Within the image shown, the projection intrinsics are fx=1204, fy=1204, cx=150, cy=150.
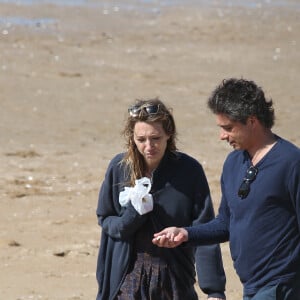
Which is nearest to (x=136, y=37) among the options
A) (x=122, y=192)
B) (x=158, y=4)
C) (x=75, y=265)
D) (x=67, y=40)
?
(x=67, y=40)

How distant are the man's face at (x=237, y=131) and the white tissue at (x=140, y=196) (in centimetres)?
72

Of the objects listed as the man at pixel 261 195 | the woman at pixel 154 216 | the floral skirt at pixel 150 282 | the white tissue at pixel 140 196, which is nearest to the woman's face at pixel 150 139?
the woman at pixel 154 216

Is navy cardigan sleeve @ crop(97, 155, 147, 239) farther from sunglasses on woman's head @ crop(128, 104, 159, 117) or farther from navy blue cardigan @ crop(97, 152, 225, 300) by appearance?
sunglasses on woman's head @ crop(128, 104, 159, 117)

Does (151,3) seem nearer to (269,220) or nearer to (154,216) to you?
(154,216)

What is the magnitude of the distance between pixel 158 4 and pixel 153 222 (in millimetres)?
19906

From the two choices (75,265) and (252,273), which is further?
(75,265)

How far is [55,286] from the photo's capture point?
932 cm

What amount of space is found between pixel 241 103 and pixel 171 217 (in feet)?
3.16

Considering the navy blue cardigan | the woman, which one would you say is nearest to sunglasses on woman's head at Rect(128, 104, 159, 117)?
the woman

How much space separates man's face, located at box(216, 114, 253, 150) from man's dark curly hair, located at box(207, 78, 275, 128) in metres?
0.02

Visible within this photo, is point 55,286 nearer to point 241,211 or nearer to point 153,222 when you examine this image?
point 153,222

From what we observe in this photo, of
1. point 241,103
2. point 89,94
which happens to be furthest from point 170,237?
point 89,94

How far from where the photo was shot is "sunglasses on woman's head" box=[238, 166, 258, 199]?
5.34m

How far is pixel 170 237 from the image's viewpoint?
18.4ft
